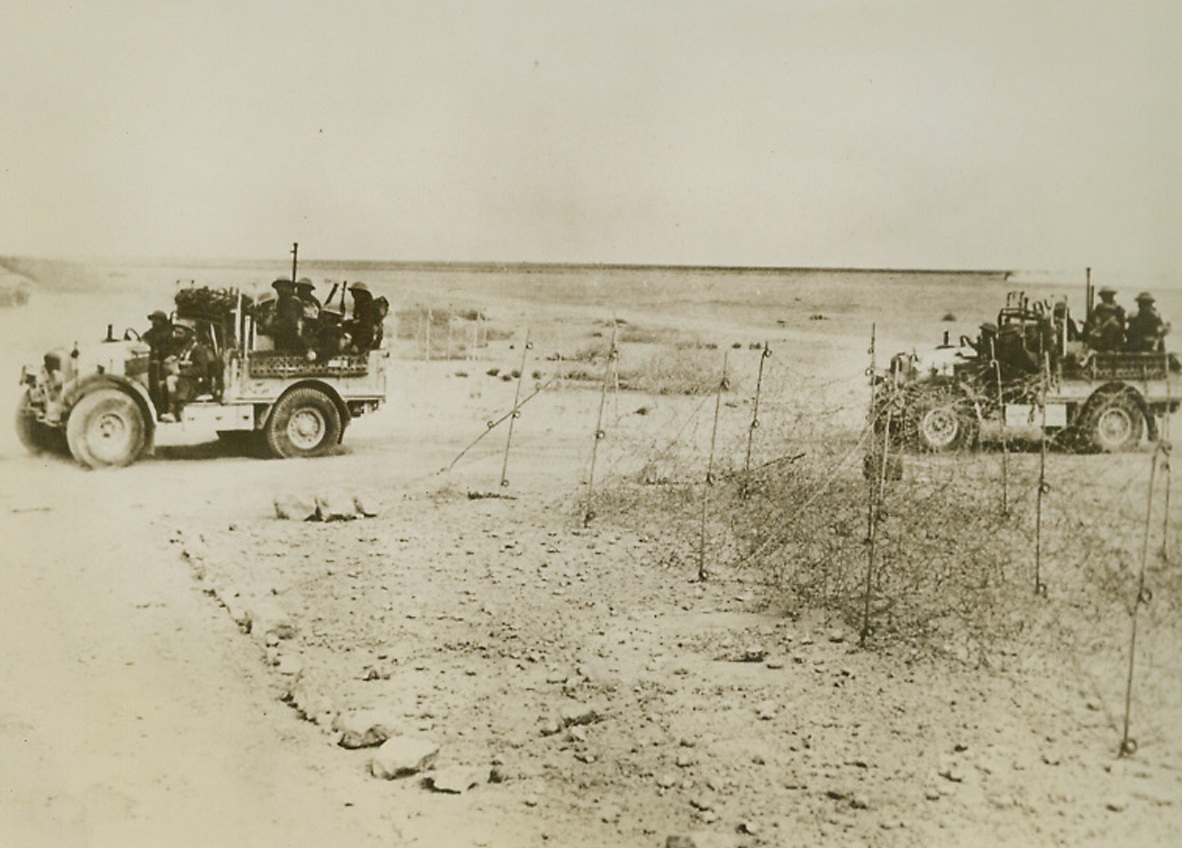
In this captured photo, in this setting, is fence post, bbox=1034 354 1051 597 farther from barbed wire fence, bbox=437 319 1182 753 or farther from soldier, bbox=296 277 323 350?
soldier, bbox=296 277 323 350

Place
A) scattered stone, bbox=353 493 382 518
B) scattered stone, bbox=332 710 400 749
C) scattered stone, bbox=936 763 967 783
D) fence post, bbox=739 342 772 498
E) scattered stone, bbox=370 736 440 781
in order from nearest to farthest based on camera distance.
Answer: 1. scattered stone, bbox=936 763 967 783
2. scattered stone, bbox=370 736 440 781
3. scattered stone, bbox=332 710 400 749
4. scattered stone, bbox=353 493 382 518
5. fence post, bbox=739 342 772 498

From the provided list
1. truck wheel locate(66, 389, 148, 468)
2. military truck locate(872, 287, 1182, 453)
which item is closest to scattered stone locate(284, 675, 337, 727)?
truck wheel locate(66, 389, 148, 468)

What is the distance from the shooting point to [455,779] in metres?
3.36

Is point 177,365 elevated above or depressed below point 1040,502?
above

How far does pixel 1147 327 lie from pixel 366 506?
10.1 ft

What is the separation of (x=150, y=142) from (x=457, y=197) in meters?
1.21

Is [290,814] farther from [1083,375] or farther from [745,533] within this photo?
[1083,375]

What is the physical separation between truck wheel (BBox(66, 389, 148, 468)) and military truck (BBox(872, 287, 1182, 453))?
9.84ft

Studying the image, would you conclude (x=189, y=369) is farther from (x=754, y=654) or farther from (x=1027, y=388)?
(x=1027, y=388)

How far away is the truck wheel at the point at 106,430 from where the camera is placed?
4078mm

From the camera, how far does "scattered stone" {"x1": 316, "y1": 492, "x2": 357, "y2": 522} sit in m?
4.12

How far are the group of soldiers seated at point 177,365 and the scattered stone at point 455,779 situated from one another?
194 centimetres

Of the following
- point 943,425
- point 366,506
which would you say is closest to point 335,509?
point 366,506

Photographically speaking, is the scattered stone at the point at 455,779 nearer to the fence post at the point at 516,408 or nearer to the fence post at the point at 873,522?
the fence post at the point at 516,408
